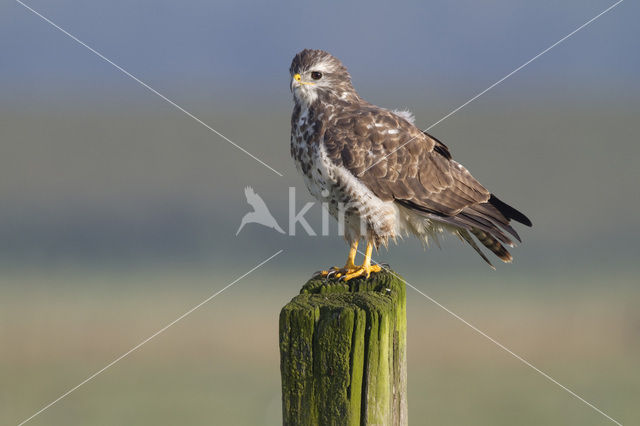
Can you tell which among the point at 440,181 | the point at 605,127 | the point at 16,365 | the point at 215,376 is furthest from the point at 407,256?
the point at 605,127

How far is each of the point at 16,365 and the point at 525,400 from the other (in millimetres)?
7830

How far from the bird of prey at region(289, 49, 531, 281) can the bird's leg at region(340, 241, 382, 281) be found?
0.01 m

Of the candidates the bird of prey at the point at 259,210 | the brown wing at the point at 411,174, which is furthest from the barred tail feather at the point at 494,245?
the bird of prey at the point at 259,210

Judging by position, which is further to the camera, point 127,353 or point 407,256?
point 407,256

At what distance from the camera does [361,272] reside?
5816 mm

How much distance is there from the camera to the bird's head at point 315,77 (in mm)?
6676

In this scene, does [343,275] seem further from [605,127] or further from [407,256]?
[605,127]

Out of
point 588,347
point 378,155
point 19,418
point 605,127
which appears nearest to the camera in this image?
point 378,155

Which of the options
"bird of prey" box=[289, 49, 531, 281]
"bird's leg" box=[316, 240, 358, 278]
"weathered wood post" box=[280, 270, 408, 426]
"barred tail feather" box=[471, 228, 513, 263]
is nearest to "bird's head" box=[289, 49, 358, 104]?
"bird of prey" box=[289, 49, 531, 281]

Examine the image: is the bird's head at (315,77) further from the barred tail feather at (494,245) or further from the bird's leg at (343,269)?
the barred tail feather at (494,245)

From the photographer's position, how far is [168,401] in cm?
1130

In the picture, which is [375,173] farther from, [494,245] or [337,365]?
[337,365]

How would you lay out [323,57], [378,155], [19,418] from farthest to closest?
[19,418] → [323,57] → [378,155]

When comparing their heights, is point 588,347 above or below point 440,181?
above
